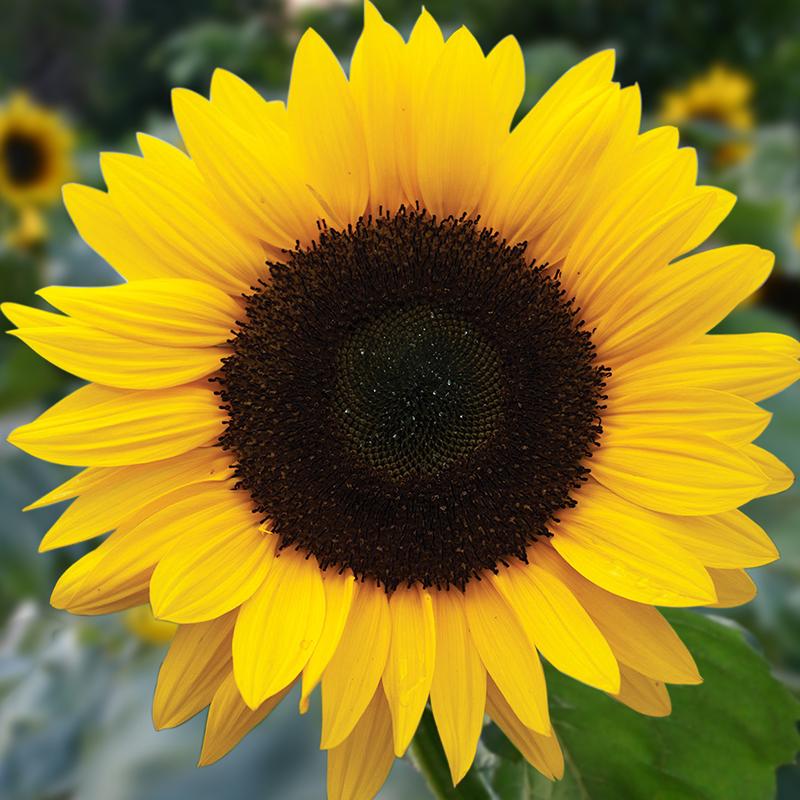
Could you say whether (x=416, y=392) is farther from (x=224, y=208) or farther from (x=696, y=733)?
(x=696, y=733)

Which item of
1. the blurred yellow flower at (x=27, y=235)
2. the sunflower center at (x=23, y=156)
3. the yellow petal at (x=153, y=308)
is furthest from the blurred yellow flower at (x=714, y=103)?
the yellow petal at (x=153, y=308)

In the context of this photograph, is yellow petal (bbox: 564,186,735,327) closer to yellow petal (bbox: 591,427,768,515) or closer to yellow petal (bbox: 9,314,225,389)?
yellow petal (bbox: 591,427,768,515)

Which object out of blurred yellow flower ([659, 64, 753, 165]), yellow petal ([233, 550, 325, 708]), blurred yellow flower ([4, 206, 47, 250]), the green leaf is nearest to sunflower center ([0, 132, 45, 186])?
blurred yellow flower ([4, 206, 47, 250])

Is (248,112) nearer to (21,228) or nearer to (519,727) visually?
(519,727)

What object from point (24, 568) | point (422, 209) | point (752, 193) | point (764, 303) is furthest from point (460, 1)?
point (422, 209)

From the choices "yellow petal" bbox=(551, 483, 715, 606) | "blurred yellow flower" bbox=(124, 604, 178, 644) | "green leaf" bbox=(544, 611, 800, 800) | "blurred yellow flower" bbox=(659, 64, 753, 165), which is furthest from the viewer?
"blurred yellow flower" bbox=(659, 64, 753, 165)

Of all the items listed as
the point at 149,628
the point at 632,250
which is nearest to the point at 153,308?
the point at 632,250

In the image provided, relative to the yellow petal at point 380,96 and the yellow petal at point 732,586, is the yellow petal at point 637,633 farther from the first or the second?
the yellow petal at point 380,96
